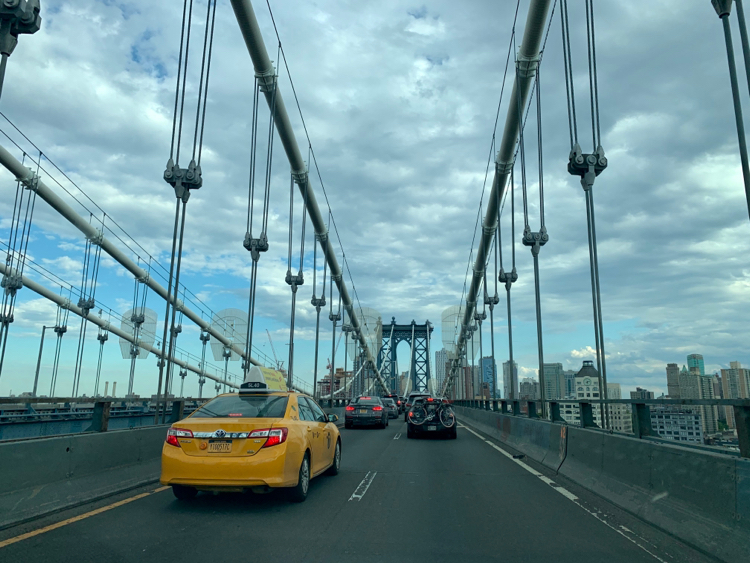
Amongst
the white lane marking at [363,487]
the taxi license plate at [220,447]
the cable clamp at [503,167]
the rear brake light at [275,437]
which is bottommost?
the white lane marking at [363,487]

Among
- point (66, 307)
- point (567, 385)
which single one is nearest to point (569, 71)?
point (567, 385)

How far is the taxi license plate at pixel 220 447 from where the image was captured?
6.57 meters

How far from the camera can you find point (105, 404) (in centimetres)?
828

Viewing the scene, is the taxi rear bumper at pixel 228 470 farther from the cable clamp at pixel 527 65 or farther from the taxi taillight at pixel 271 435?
the cable clamp at pixel 527 65

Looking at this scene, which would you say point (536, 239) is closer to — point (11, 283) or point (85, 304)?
point (11, 283)

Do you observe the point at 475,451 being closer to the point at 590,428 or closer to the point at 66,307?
the point at 590,428

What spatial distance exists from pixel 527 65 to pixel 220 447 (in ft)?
72.8

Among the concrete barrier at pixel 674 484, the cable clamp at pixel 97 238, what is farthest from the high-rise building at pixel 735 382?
the cable clamp at pixel 97 238

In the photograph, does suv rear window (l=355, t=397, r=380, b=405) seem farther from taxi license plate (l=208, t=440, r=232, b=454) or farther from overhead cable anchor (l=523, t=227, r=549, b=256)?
taxi license plate (l=208, t=440, r=232, b=454)

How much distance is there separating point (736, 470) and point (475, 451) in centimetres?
1017

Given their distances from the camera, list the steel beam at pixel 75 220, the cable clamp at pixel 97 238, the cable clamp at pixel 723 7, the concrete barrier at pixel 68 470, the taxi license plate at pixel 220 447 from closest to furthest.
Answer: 1. the concrete barrier at pixel 68 470
2. the taxi license plate at pixel 220 447
3. the cable clamp at pixel 723 7
4. the steel beam at pixel 75 220
5. the cable clamp at pixel 97 238

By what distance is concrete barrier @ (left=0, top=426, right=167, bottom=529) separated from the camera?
593 cm

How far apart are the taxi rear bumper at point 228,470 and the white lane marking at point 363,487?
1.33 meters

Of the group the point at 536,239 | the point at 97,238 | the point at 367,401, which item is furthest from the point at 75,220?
the point at 536,239
